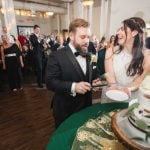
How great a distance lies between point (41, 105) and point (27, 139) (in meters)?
1.19

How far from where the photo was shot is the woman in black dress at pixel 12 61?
160 inches

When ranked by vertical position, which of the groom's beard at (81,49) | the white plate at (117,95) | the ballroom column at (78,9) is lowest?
the white plate at (117,95)

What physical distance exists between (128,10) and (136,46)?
4.08 metres

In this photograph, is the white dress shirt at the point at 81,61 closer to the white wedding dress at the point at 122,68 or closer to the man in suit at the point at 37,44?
the white wedding dress at the point at 122,68

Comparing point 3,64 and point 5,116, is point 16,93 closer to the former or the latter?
point 3,64

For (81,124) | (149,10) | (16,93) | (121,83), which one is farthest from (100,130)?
(149,10)

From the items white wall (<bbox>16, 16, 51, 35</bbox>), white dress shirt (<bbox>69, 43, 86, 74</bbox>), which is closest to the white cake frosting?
white dress shirt (<bbox>69, 43, 86, 74</bbox>)

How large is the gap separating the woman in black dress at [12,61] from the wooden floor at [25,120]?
1.08 feet

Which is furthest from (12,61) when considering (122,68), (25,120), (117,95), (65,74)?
(117,95)

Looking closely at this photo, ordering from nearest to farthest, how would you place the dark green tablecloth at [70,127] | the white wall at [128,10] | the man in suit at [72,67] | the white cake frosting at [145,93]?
the white cake frosting at [145,93] < the dark green tablecloth at [70,127] < the man in suit at [72,67] < the white wall at [128,10]

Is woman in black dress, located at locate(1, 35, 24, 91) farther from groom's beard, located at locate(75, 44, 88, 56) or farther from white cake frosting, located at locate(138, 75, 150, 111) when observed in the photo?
white cake frosting, located at locate(138, 75, 150, 111)

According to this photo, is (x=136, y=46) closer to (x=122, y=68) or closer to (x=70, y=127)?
(x=122, y=68)

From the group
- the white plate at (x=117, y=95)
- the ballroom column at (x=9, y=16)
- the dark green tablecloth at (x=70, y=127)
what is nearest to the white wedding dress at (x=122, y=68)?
the dark green tablecloth at (x=70, y=127)

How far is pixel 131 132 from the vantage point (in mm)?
831
